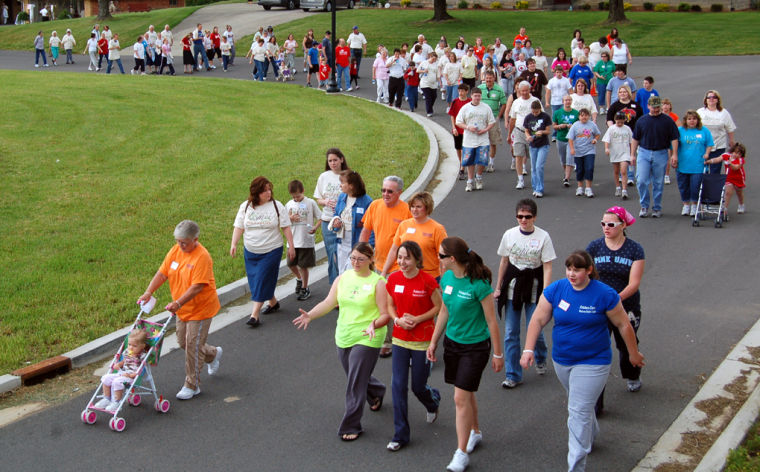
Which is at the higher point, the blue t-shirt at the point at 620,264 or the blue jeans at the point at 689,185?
the blue t-shirt at the point at 620,264

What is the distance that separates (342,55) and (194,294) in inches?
844

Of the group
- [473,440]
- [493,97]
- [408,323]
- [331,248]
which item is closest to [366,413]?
[473,440]

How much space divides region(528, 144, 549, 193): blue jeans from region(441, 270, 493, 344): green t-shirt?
9243 mm

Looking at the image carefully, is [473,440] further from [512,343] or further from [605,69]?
[605,69]

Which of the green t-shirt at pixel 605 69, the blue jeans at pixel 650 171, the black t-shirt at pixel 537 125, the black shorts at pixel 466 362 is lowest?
the black shorts at pixel 466 362

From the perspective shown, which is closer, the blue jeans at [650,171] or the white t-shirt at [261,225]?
the white t-shirt at [261,225]

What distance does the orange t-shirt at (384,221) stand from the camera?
30.0ft

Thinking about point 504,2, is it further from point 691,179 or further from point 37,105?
point 691,179

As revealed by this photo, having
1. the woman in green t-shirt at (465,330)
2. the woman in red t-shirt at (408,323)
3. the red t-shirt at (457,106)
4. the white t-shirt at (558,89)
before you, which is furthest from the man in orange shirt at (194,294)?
the white t-shirt at (558,89)

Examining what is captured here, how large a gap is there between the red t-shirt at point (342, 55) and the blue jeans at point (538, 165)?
44.9 ft

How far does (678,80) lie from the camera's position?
28.2 meters

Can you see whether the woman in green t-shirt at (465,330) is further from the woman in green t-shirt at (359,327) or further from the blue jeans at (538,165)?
the blue jeans at (538,165)

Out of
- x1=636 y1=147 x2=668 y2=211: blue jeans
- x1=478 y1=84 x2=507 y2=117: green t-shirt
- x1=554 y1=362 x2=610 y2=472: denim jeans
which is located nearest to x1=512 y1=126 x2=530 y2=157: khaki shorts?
x1=478 y1=84 x2=507 y2=117: green t-shirt

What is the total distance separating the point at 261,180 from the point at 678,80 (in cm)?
2233
